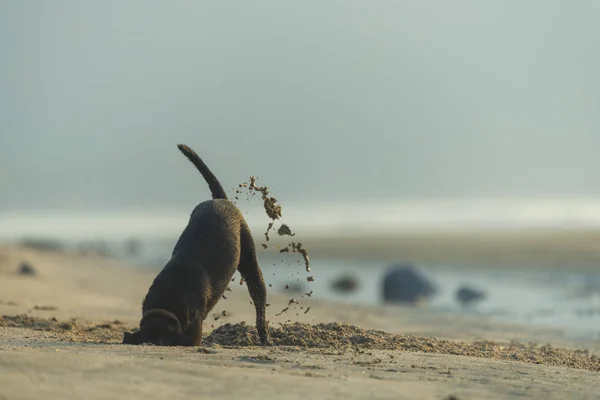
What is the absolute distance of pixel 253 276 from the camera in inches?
447

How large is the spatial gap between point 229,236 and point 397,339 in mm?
2825

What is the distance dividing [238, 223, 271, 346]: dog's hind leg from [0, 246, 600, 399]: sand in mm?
246

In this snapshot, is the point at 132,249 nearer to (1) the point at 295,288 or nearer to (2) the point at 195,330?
(1) the point at 295,288

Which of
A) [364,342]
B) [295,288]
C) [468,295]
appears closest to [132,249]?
[295,288]

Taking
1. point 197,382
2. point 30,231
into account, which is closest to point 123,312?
point 197,382

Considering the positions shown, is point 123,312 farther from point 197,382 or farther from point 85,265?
point 85,265

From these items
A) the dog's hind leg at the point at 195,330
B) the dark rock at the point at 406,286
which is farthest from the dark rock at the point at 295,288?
the dog's hind leg at the point at 195,330

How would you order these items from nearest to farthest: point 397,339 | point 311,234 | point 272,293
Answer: point 397,339 → point 272,293 → point 311,234

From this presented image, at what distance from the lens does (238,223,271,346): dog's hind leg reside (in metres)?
10.9

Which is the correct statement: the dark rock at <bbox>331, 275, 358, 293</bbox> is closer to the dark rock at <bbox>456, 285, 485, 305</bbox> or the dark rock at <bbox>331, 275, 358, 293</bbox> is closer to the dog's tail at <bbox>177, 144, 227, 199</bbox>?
the dark rock at <bbox>456, 285, 485, 305</bbox>

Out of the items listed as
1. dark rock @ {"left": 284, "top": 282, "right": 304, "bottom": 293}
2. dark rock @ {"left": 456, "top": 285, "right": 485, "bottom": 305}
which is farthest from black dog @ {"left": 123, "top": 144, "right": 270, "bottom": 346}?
dark rock @ {"left": 284, "top": 282, "right": 304, "bottom": 293}

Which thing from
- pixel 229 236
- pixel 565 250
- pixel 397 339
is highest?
pixel 565 250

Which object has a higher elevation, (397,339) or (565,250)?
(565,250)

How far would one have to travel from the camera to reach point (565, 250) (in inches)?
1540
